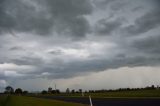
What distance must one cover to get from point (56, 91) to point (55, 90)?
0.94 m

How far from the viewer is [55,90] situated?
17825cm

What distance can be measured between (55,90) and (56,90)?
1059mm

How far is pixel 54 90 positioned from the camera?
18062 centimetres

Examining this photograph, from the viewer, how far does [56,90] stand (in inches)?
7052

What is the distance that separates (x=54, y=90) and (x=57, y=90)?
2.04 metres

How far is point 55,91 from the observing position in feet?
584

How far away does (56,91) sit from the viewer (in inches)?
7013

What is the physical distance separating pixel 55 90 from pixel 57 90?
7.98 feet

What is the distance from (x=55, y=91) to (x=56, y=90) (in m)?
1.35

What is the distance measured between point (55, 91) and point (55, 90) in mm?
673

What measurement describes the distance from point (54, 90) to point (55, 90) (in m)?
2.56

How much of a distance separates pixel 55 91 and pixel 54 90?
279cm
